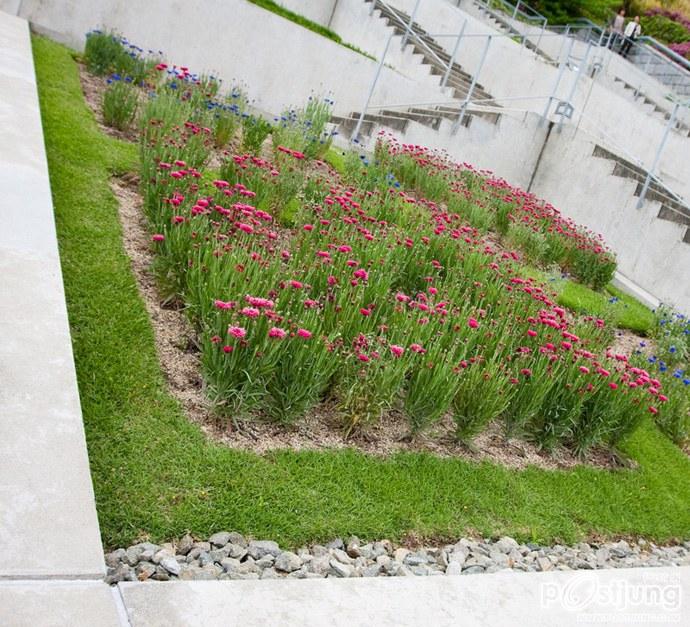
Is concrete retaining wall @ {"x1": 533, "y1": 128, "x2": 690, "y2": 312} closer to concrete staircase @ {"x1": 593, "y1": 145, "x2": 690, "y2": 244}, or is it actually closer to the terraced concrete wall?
concrete staircase @ {"x1": 593, "y1": 145, "x2": 690, "y2": 244}

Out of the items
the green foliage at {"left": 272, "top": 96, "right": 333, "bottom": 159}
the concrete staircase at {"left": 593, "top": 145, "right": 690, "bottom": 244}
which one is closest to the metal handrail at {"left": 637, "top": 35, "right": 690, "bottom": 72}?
the concrete staircase at {"left": 593, "top": 145, "right": 690, "bottom": 244}

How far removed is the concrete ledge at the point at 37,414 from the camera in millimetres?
2102

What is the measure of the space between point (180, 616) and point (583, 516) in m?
2.76

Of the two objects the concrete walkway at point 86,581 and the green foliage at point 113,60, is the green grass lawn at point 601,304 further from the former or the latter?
the green foliage at point 113,60

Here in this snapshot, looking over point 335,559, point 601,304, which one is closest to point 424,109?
point 601,304

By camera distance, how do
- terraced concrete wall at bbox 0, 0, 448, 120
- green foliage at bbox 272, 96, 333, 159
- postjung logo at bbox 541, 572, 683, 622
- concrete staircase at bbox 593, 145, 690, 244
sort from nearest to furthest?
postjung logo at bbox 541, 572, 683, 622
green foliage at bbox 272, 96, 333, 159
concrete staircase at bbox 593, 145, 690, 244
terraced concrete wall at bbox 0, 0, 448, 120

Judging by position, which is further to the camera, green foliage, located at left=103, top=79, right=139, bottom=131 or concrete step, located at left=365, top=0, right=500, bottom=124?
concrete step, located at left=365, top=0, right=500, bottom=124

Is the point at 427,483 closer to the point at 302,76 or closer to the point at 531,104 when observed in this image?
the point at 302,76

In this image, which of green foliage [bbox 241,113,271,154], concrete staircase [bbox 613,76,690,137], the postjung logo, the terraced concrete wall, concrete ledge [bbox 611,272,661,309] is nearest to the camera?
the postjung logo

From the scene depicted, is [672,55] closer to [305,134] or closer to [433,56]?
[433,56]

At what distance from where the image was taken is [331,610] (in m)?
2.27

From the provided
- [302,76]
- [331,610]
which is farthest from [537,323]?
[302,76]

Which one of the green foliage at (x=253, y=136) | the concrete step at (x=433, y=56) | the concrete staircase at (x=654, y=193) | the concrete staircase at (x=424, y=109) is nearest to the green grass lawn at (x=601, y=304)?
the concrete staircase at (x=654, y=193)

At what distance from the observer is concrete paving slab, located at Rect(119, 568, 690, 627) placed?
211cm
